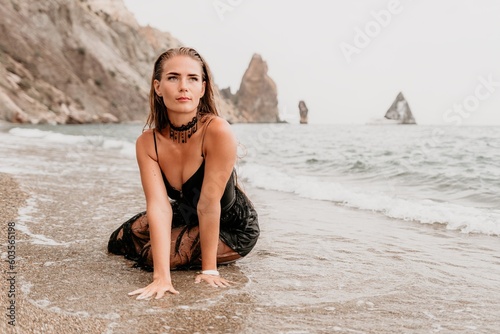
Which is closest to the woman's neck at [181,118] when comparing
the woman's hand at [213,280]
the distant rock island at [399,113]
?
the woman's hand at [213,280]

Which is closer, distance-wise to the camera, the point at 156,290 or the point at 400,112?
the point at 156,290

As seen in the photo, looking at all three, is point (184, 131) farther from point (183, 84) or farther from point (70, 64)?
point (70, 64)

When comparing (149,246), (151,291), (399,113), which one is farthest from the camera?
(399,113)

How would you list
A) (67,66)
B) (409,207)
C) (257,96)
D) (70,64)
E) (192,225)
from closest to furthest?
(192,225), (409,207), (67,66), (70,64), (257,96)

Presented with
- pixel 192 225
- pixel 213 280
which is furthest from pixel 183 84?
pixel 213 280

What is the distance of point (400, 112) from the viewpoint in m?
105

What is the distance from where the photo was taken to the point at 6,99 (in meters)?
42.8

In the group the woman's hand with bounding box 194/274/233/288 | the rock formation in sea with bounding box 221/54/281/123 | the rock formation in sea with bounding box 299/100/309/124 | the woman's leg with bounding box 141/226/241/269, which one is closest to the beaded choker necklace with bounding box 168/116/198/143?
the woman's leg with bounding box 141/226/241/269

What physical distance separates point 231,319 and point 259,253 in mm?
1600

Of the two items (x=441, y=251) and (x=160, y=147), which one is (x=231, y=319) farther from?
(x=441, y=251)

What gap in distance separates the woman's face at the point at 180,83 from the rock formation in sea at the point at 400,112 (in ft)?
349

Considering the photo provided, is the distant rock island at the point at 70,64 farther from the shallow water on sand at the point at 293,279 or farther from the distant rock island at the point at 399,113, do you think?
the distant rock island at the point at 399,113

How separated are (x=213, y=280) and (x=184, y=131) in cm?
102

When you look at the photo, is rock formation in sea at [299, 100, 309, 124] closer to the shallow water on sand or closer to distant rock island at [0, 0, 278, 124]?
distant rock island at [0, 0, 278, 124]
